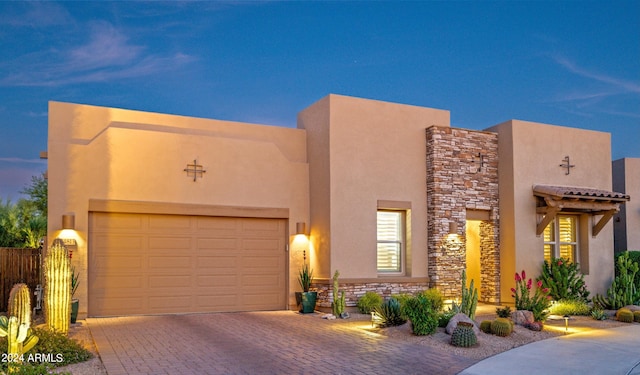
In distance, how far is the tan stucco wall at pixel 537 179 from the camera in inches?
669

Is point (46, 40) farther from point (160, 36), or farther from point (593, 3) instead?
point (593, 3)

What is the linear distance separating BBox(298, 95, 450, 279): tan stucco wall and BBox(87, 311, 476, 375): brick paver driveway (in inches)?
96.7

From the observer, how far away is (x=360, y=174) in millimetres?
15867

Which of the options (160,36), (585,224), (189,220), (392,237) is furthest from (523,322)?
(160,36)

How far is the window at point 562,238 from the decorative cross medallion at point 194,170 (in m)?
10.3

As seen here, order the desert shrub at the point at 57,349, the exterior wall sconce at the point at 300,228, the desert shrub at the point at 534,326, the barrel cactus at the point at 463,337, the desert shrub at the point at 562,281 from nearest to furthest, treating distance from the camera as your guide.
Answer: the desert shrub at the point at 57,349, the barrel cactus at the point at 463,337, the desert shrub at the point at 534,326, the exterior wall sconce at the point at 300,228, the desert shrub at the point at 562,281

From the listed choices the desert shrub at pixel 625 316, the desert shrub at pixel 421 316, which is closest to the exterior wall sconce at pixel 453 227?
the desert shrub at pixel 625 316

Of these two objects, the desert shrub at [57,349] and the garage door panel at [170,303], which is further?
the garage door panel at [170,303]

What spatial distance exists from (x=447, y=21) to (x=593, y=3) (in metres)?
5.50

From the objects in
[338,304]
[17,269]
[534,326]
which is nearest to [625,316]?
[534,326]

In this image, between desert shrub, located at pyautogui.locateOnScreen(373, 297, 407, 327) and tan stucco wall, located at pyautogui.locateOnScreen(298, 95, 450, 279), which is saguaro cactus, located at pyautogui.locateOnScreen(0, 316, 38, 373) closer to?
desert shrub, located at pyautogui.locateOnScreen(373, 297, 407, 327)

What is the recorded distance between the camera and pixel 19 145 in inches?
989

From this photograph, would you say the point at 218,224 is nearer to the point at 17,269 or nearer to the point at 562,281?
the point at 17,269

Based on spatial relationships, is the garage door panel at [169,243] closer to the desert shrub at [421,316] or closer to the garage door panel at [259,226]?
the garage door panel at [259,226]
